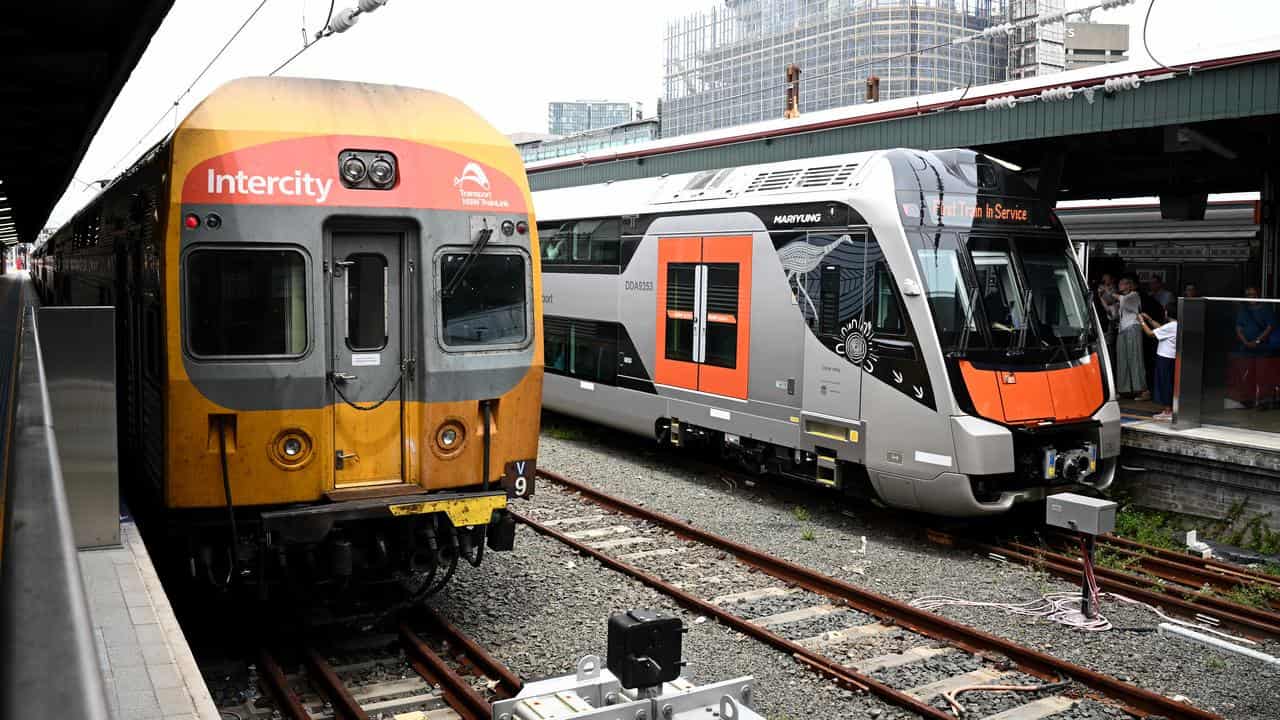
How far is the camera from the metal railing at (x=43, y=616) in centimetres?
95

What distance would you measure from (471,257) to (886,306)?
4.32 meters

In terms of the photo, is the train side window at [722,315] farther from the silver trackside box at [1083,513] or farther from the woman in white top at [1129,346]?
the woman in white top at [1129,346]

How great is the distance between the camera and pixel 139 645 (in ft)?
17.0

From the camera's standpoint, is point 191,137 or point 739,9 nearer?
point 191,137

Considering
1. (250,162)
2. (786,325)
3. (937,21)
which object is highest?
(937,21)

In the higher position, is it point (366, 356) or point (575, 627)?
point (366, 356)

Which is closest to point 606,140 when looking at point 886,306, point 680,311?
point 680,311

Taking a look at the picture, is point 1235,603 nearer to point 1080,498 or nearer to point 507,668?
point 1080,498

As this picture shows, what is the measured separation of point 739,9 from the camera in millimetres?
88688

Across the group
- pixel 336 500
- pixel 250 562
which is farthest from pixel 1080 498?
pixel 250 562

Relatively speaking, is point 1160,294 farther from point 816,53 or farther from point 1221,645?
point 816,53

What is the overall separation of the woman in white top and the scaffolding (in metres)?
66.1

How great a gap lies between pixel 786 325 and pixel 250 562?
615 cm

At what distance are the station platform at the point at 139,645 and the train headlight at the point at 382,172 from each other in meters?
2.74
